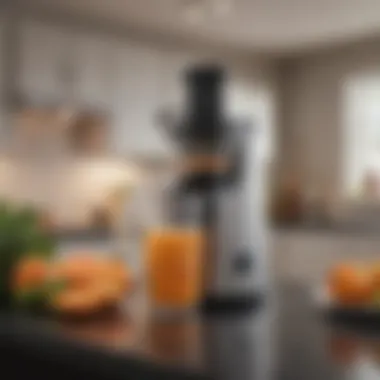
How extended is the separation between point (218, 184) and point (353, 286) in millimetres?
239

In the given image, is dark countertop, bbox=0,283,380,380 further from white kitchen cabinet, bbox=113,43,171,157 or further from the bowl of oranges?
white kitchen cabinet, bbox=113,43,171,157

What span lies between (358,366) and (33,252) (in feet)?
1.84

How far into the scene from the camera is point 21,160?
284cm

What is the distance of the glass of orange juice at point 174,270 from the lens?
866 millimetres

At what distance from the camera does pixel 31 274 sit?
0.87m

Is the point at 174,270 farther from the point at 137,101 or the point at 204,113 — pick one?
the point at 137,101

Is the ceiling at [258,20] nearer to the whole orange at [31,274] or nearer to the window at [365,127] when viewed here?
the window at [365,127]

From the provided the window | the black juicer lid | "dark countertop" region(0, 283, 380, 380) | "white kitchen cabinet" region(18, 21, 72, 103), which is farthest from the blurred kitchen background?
"dark countertop" region(0, 283, 380, 380)

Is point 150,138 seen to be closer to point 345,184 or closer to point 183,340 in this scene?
point 345,184

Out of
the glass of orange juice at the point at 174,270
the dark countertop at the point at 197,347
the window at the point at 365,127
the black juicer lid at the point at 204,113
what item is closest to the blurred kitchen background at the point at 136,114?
the window at the point at 365,127

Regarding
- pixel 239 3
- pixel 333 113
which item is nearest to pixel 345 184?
pixel 333 113

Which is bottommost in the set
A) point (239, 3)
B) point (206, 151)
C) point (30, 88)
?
point (206, 151)

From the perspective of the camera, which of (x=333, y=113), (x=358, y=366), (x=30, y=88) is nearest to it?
(x=358, y=366)

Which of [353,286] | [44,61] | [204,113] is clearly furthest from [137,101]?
[353,286]
